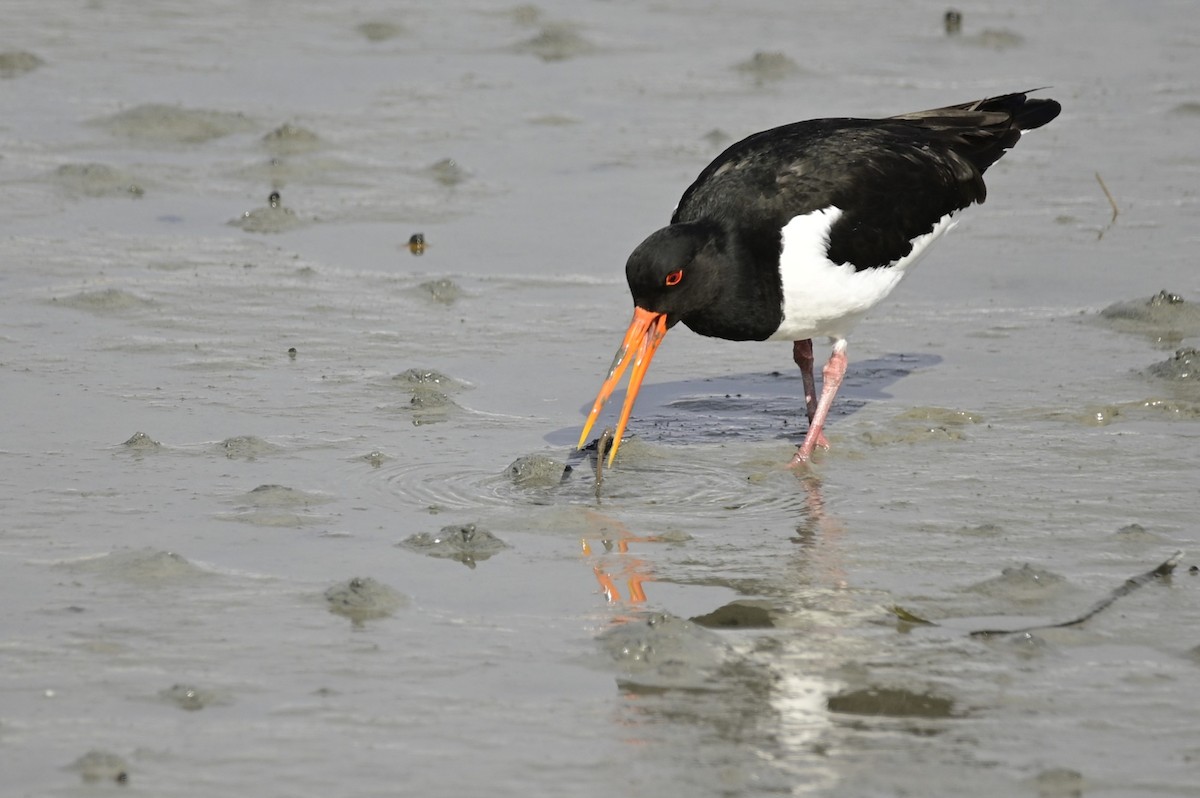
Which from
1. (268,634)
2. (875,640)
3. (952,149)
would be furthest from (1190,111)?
(268,634)

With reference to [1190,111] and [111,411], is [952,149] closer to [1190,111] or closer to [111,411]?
[111,411]

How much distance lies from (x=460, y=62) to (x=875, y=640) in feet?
27.5

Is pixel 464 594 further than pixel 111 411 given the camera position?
No

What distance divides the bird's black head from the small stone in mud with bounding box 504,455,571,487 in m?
0.71

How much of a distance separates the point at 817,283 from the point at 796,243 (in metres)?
0.18

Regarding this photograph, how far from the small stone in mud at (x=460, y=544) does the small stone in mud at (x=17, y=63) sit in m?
7.68

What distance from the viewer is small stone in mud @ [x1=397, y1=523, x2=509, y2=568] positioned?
5637mm

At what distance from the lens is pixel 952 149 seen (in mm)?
7695

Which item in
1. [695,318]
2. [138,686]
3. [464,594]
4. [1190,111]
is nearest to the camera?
[138,686]

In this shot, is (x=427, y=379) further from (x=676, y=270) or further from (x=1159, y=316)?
(x=1159, y=316)

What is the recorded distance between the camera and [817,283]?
6.73 m

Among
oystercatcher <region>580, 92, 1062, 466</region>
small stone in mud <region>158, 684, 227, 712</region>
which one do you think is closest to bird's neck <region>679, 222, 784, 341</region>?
oystercatcher <region>580, 92, 1062, 466</region>

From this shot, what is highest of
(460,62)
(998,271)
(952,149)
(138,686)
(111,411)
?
(460,62)

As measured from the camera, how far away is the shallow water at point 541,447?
4441 mm
